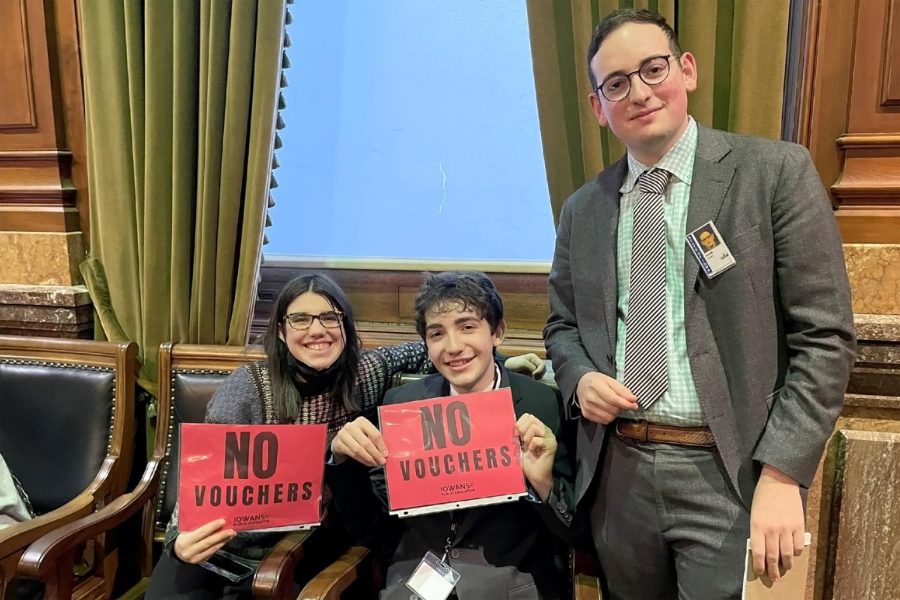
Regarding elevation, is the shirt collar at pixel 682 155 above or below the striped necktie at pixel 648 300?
above

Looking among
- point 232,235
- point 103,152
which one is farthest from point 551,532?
point 103,152

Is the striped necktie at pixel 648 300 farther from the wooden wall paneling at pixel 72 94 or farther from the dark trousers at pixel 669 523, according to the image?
the wooden wall paneling at pixel 72 94

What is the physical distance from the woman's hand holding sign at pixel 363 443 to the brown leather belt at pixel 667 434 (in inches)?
20.2

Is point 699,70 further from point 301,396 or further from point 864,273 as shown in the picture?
point 301,396

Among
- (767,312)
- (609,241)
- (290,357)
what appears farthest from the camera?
(290,357)

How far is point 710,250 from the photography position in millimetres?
1108

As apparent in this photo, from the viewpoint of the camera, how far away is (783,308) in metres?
1.12

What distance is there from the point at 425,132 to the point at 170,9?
2.82 ft

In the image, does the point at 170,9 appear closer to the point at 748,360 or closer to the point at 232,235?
the point at 232,235

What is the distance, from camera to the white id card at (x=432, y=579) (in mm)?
1380

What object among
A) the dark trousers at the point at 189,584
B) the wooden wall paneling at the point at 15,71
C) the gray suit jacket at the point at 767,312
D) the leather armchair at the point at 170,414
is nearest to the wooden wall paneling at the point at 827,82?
the gray suit jacket at the point at 767,312

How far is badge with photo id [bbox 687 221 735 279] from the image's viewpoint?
1.10 metres

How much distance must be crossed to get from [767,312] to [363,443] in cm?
84

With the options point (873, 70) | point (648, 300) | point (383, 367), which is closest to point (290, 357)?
point (383, 367)
